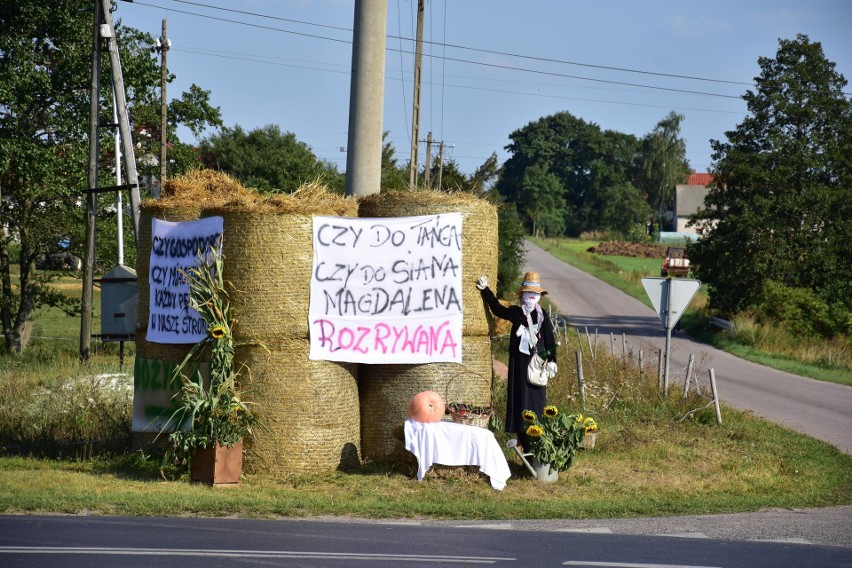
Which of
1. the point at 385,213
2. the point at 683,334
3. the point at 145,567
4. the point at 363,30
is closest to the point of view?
the point at 145,567

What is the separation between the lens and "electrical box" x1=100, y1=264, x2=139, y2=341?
14.9 m

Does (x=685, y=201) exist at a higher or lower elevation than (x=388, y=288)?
higher

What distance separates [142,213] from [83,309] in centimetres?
957

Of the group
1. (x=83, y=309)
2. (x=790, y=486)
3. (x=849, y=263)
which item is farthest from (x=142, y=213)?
(x=849, y=263)

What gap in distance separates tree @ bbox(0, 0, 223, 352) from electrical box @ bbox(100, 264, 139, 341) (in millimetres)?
11145

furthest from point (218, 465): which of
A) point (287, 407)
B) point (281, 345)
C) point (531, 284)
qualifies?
point (531, 284)

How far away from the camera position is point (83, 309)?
21.5 m

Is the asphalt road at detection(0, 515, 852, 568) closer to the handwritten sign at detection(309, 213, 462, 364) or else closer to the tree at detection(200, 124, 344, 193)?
the handwritten sign at detection(309, 213, 462, 364)

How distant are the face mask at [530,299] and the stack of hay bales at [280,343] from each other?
2.25 metres

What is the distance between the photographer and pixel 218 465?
10961 millimetres

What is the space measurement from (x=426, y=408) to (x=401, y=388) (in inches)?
25.4

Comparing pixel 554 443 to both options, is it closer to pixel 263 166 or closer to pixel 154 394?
pixel 154 394

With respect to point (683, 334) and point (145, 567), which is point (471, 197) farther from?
point (683, 334)

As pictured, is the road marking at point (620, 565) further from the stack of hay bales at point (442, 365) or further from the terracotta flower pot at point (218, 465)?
the terracotta flower pot at point (218, 465)
